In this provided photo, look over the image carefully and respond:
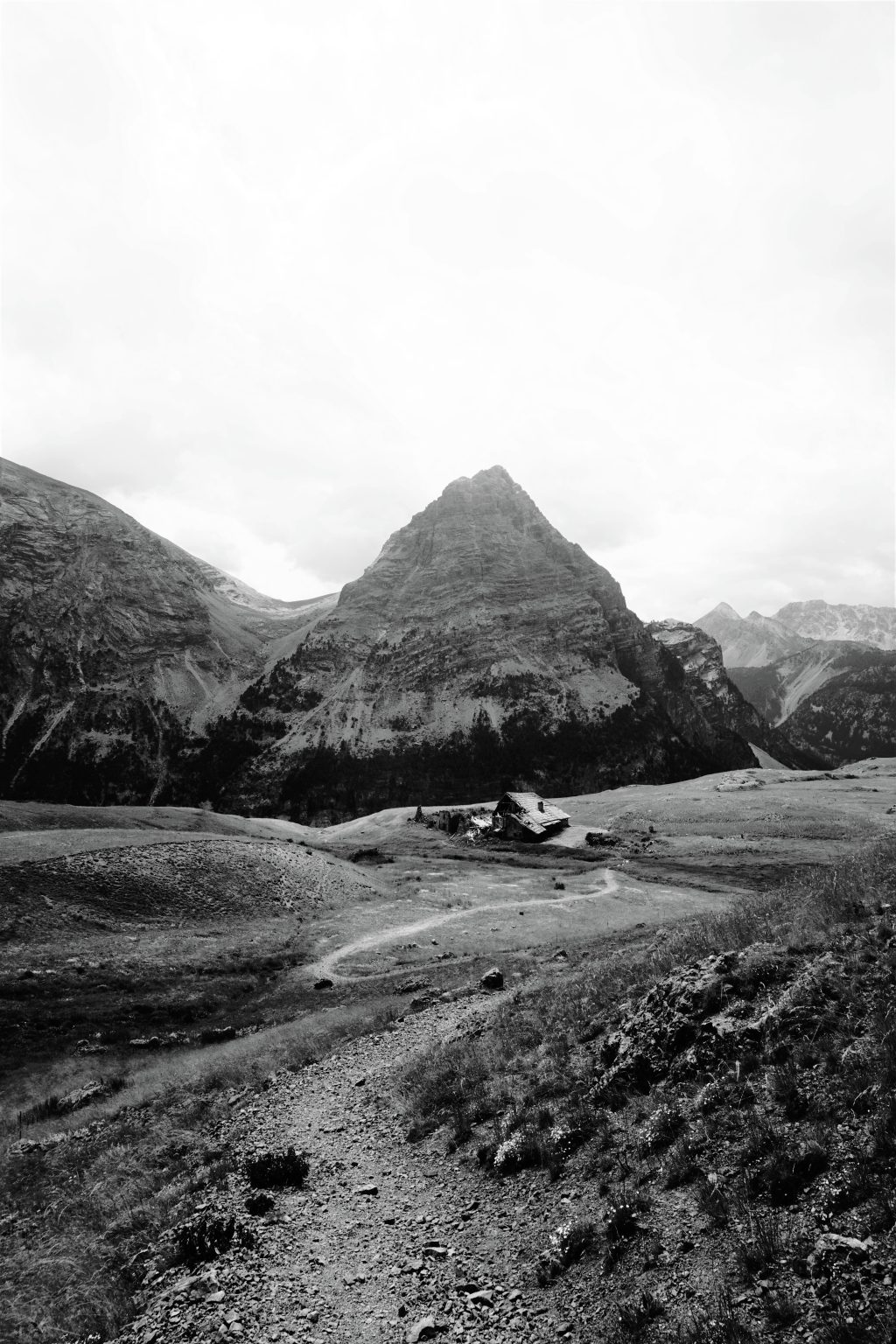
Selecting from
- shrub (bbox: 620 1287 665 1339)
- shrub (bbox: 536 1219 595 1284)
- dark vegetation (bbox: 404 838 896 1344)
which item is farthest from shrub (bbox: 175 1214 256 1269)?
shrub (bbox: 620 1287 665 1339)

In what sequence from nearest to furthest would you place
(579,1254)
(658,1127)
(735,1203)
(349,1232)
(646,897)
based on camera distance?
(735,1203) < (579,1254) < (658,1127) < (349,1232) < (646,897)

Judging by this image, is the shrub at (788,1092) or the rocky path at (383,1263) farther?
the shrub at (788,1092)

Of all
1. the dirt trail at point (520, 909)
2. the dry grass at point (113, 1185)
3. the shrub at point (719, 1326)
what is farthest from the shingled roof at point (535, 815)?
the shrub at point (719, 1326)

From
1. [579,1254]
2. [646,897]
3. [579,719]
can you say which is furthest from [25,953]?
[579,719]

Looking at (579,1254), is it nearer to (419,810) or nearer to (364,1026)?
(364,1026)

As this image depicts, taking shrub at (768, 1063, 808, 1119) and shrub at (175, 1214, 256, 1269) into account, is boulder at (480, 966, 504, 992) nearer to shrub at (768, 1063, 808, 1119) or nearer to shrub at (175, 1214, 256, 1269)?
shrub at (175, 1214, 256, 1269)

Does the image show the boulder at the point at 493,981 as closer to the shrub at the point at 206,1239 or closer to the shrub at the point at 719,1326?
the shrub at the point at 206,1239
